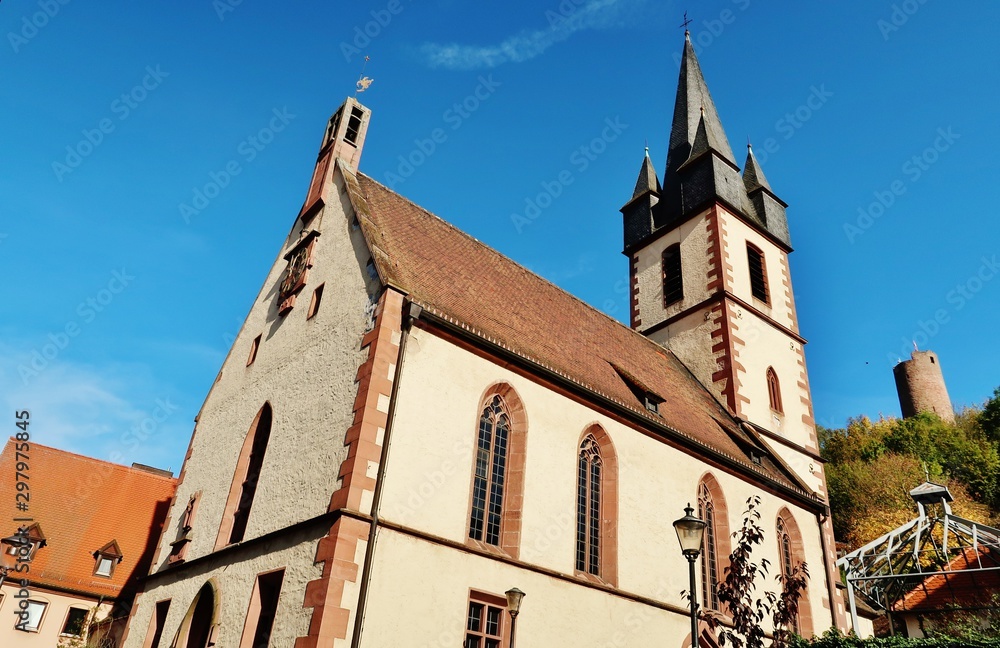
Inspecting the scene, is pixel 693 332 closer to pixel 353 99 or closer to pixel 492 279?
pixel 492 279

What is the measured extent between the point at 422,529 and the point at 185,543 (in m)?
5.98

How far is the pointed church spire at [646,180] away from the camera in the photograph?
28.1 m

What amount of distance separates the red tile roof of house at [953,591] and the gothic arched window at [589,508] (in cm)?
989

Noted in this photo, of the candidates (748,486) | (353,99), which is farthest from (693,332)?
(353,99)

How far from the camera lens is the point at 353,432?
11164mm

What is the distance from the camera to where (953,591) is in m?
18.8

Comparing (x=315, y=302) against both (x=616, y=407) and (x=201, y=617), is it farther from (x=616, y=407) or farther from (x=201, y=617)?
(x=616, y=407)

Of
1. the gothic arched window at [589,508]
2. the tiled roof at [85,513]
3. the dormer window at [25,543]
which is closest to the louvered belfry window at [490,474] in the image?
the gothic arched window at [589,508]

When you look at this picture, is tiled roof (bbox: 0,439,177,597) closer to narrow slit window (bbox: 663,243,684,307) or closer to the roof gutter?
the roof gutter

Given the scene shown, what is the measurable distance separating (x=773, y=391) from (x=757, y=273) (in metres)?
4.45

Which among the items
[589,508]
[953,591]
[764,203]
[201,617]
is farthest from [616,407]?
[764,203]

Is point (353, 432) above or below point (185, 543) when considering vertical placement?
above

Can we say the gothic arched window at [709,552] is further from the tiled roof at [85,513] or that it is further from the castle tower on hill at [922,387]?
the castle tower on hill at [922,387]

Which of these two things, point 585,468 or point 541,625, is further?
point 585,468
